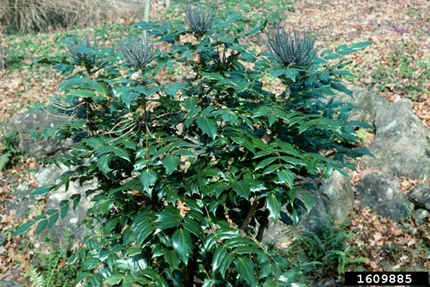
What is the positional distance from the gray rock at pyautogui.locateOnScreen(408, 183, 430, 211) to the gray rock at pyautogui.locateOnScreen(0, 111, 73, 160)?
5625 millimetres

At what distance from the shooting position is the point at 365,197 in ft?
15.8

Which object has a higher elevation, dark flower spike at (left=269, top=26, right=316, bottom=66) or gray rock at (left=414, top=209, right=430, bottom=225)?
dark flower spike at (left=269, top=26, right=316, bottom=66)

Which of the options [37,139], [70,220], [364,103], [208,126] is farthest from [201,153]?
[364,103]

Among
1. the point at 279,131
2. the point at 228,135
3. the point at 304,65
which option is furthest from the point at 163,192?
the point at 304,65

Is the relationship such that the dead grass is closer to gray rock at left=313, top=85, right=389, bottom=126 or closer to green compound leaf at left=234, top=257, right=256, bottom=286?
gray rock at left=313, top=85, right=389, bottom=126

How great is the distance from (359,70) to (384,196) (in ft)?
11.6

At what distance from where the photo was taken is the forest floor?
4207 millimetres

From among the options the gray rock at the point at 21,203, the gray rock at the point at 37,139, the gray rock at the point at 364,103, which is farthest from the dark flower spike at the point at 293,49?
the gray rock at the point at 21,203

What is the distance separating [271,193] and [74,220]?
4.04 metres

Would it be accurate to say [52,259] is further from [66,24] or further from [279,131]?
[66,24]

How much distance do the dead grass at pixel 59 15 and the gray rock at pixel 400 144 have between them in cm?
889

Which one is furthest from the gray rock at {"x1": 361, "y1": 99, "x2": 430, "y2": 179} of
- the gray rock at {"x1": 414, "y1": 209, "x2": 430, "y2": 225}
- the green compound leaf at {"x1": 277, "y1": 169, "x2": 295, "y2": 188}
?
the green compound leaf at {"x1": 277, "y1": 169, "x2": 295, "y2": 188}

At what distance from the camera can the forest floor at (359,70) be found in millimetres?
4207

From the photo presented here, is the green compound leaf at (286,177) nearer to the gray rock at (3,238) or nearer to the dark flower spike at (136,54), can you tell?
the dark flower spike at (136,54)
